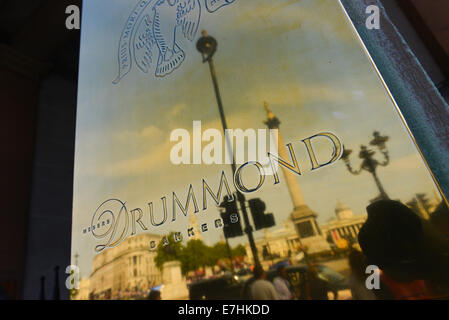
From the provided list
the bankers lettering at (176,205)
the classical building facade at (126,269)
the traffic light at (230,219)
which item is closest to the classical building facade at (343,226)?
the bankers lettering at (176,205)

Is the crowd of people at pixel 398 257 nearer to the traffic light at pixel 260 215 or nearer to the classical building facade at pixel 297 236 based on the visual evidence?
the classical building facade at pixel 297 236

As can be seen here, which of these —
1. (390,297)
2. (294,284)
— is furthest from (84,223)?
(390,297)

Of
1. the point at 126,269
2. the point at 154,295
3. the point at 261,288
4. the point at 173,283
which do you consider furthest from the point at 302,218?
the point at 126,269

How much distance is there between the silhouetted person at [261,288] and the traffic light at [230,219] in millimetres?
242

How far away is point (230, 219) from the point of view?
1798mm

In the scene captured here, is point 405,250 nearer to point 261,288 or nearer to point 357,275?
point 357,275

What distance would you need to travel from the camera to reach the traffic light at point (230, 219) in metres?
1.77

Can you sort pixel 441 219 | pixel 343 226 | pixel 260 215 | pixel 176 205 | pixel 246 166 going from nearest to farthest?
pixel 441 219 < pixel 343 226 < pixel 260 215 < pixel 246 166 < pixel 176 205

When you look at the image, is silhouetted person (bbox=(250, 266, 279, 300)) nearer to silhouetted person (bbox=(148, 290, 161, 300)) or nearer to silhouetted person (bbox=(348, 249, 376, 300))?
silhouetted person (bbox=(348, 249, 376, 300))

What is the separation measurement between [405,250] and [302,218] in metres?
0.45

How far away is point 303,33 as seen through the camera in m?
1.86

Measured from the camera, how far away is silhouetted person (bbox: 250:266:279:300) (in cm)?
153

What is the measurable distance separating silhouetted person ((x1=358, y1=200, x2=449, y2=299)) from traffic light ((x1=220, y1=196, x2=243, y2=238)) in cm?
68

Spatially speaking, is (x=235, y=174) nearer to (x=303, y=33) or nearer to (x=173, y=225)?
(x=173, y=225)
